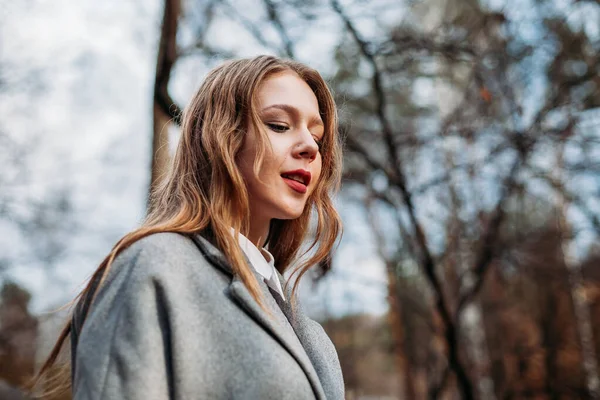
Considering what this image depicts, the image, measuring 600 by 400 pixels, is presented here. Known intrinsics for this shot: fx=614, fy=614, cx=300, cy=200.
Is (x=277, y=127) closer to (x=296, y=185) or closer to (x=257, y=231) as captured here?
(x=296, y=185)

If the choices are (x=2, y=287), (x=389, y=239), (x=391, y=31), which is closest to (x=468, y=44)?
(x=391, y=31)

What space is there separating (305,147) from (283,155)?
0.23 ft

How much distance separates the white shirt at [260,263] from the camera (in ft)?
5.16

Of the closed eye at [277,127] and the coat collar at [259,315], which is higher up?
the closed eye at [277,127]

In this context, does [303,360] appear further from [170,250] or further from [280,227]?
[280,227]

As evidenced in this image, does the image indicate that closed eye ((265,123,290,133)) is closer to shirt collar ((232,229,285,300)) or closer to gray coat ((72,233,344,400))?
shirt collar ((232,229,285,300))

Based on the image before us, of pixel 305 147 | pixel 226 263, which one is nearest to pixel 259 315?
pixel 226 263

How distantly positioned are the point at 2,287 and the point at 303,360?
1093 centimetres

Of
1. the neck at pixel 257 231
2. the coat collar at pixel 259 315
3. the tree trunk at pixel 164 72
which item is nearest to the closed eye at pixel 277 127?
the neck at pixel 257 231

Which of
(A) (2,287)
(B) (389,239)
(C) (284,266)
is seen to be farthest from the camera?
(B) (389,239)

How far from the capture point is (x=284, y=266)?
1.92 metres

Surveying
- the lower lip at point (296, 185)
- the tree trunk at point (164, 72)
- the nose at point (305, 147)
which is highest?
the tree trunk at point (164, 72)

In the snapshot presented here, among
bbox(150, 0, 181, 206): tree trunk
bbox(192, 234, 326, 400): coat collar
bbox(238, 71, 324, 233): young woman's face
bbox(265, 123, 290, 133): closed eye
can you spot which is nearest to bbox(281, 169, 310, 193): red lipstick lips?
bbox(238, 71, 324, 233): young woman's face

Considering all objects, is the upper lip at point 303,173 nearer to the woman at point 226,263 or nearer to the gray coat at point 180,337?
the woman at point 226,263
